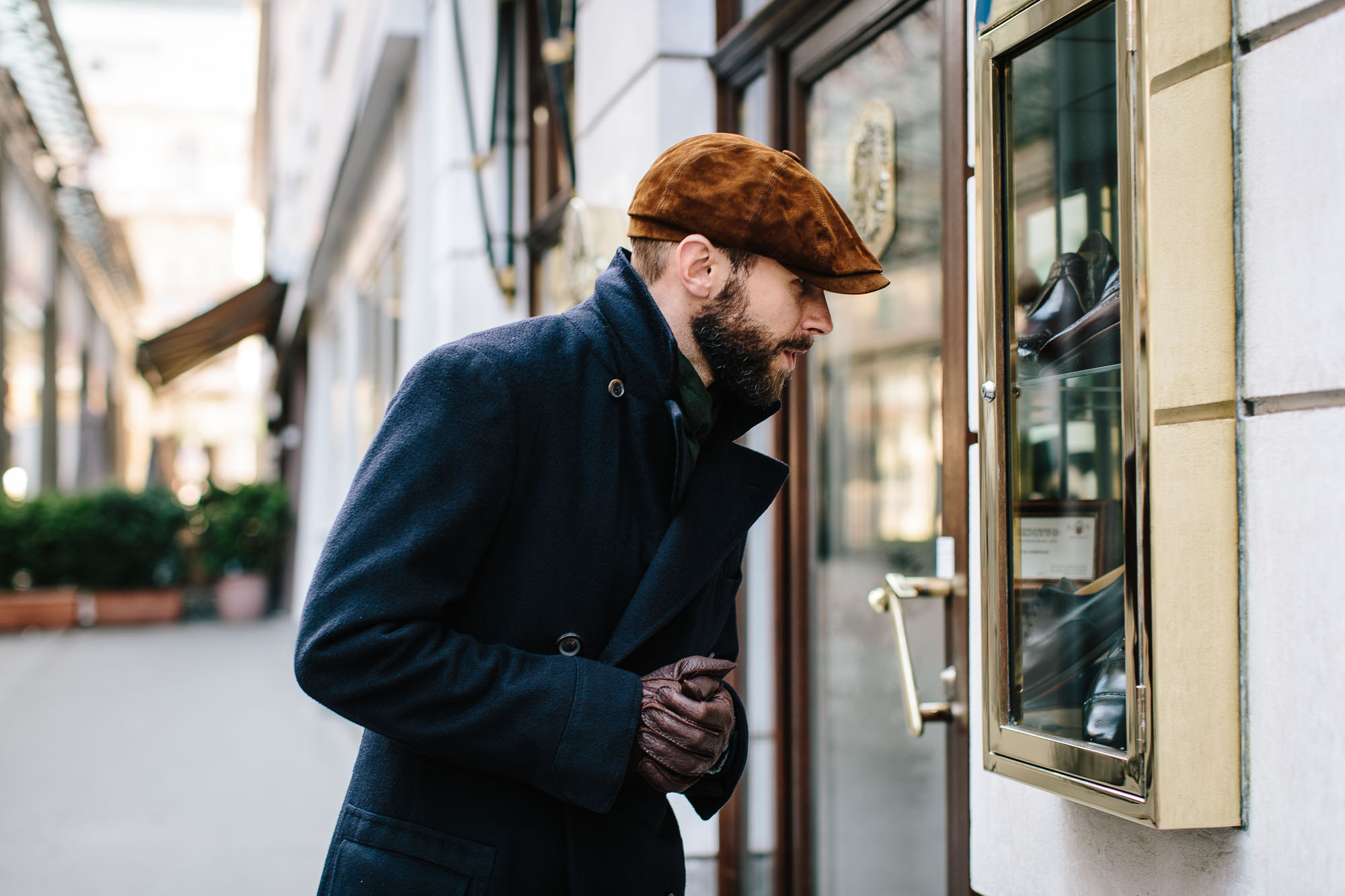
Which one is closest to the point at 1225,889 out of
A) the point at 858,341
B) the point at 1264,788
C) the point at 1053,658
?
the point at 1264,788

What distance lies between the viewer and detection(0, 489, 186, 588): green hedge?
13805 millimetres

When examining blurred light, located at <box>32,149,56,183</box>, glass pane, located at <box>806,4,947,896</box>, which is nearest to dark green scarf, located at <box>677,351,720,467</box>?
glass pane, located at <box>806,4,947,896</box>

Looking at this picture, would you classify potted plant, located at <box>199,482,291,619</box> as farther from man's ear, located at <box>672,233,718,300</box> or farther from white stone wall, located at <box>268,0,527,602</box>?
man's ear, located at <box>672,233,718,300</box>

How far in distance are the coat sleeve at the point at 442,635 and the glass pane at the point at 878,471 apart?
5.42 ft

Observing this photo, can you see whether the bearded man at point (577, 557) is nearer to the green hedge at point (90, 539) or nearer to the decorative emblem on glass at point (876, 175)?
the decorative emblem on glass at point (876, 175)

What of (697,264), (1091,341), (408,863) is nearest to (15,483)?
(408,863)

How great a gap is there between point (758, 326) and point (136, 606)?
14786 millimetres

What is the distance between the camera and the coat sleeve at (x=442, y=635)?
1.39 m

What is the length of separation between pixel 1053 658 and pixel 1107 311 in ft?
1.71

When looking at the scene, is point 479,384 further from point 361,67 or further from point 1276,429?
point 361,67

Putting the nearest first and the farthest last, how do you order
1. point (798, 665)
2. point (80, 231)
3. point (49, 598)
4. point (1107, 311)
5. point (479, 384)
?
point (479, 384) < point (1107, 311) < point (798, 665) < point (49, 598) < point (80, 231)

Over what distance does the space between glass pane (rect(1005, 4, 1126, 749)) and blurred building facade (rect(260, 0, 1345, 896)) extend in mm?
65

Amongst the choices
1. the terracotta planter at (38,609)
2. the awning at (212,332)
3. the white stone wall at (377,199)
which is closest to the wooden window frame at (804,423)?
the white stone wall at (377,199)

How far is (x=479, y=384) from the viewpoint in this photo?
1.48 metres
